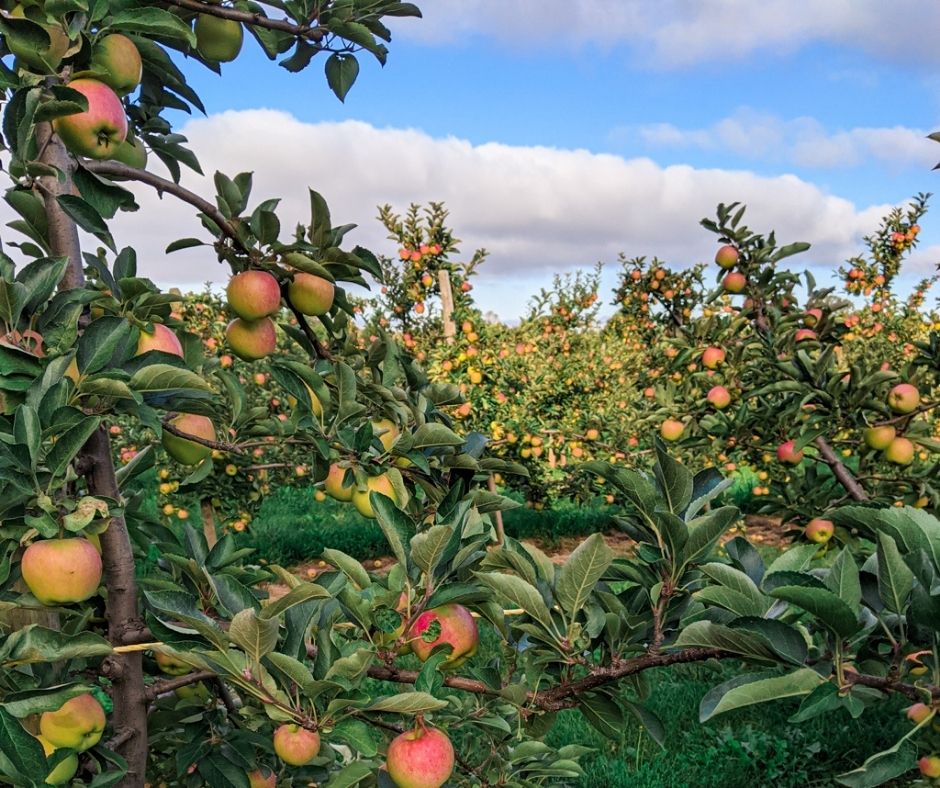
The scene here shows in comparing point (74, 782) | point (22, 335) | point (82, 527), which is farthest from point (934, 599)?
point (74, 782)

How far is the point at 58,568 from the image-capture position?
120cm

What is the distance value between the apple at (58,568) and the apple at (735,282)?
3.09 metres

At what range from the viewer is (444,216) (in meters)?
6.38

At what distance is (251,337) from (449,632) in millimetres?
782

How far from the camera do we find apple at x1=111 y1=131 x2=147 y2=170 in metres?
1.49

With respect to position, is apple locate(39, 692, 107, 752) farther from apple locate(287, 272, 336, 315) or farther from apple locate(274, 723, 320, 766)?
apple locate(287, 272, 336, 315)

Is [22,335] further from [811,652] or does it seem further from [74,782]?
[811,652]

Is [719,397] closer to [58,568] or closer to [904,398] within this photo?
[904,398]

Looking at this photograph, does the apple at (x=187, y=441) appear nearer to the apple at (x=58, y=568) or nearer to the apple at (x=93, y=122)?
the apple at (x=58, y=568)

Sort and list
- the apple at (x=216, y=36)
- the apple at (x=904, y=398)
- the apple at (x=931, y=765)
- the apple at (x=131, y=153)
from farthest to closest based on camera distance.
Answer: the apple at (x=904, y=398) → the apple at (x=216, y=36) → the apple at (x=131, y=153) → the apple at (x=931, y=765)

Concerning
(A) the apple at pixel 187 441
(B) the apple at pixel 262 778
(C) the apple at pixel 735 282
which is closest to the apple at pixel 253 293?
(A) the apple at pixel 187 441

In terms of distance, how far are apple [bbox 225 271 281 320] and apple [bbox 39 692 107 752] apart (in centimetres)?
75

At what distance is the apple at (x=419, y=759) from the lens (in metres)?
1.13

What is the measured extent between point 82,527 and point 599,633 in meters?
0.78
